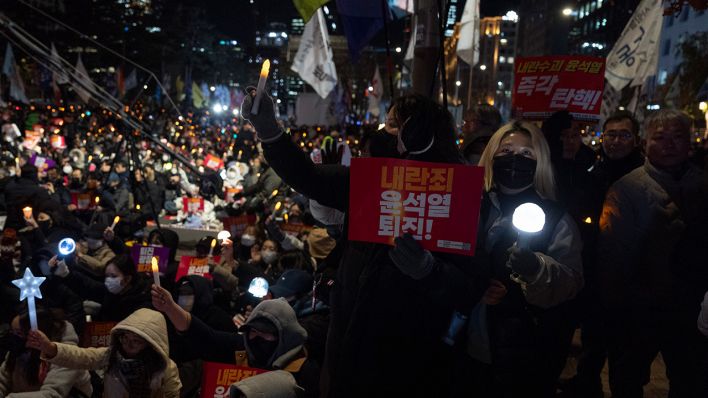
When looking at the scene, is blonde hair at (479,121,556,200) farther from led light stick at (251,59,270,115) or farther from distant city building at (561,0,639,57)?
distant city building at (561,0,639,57)

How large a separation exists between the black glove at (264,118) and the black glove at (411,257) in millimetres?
639

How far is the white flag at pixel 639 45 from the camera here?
8.38m

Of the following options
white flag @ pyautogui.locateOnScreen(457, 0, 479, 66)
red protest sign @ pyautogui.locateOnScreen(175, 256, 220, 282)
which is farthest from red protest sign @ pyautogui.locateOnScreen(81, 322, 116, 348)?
white flag @ pyautogui.locateOnScreen(457, 0, 479, 66)

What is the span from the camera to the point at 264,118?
7.09 feet

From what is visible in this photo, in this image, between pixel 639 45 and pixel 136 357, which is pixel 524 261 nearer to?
pixel 136 357

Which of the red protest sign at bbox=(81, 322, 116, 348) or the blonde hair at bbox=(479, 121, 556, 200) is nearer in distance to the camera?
the blonde hair at bbox=(479, 121, 556, 200)

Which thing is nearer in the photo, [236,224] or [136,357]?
[136,357]

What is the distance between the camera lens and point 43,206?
10.2 metres

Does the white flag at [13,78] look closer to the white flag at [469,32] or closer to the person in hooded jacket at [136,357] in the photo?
the white flag at [469,32]

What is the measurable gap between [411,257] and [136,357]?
2.70 m

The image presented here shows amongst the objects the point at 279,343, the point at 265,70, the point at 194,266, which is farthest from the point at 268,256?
the point at 265,70

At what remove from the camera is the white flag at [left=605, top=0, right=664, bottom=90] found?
8.38 meters

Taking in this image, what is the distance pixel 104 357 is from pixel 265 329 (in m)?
1.71

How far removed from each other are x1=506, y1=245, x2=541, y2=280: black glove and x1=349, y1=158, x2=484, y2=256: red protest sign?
276 millimetres
